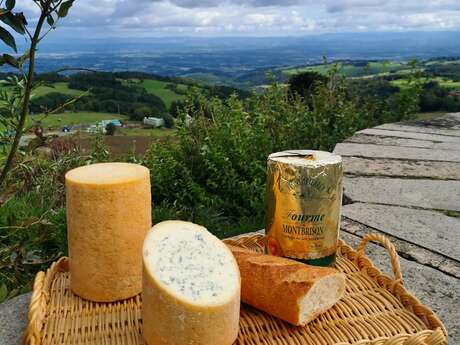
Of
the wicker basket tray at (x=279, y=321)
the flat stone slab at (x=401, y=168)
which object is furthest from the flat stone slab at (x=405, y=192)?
the wicker basket tray at (x=279, y=321)

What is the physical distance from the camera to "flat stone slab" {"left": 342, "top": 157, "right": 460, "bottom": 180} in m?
3.22

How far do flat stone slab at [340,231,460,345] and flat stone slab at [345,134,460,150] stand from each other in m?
1.99

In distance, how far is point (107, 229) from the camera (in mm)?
1420

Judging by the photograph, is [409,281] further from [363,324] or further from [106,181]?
[106,181]

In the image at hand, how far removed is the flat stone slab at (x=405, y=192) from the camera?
274 cm

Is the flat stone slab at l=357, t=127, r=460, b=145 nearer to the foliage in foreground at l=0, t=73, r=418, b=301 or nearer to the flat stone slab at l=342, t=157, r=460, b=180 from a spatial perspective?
the foliage in foreground at l=0, t=73, r=418, b=301

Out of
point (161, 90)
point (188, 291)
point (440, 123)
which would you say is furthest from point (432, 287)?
point (161, 90)

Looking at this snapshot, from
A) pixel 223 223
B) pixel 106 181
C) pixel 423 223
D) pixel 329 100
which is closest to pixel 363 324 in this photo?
pixel 106 181

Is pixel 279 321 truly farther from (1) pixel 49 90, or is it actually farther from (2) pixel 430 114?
(2) pixel 430 114

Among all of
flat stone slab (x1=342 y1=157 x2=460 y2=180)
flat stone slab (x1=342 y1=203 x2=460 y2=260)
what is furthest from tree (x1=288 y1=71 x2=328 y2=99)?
flat stone slab (x1=342 y1=203 x2=460 y2=260)

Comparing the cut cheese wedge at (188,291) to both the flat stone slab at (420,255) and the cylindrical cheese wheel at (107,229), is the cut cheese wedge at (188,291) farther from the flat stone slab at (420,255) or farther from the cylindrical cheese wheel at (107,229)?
the flat stone slab at (420,255)

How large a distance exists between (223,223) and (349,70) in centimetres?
344

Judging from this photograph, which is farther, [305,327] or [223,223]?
[223,223]

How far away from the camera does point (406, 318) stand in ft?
4.65
